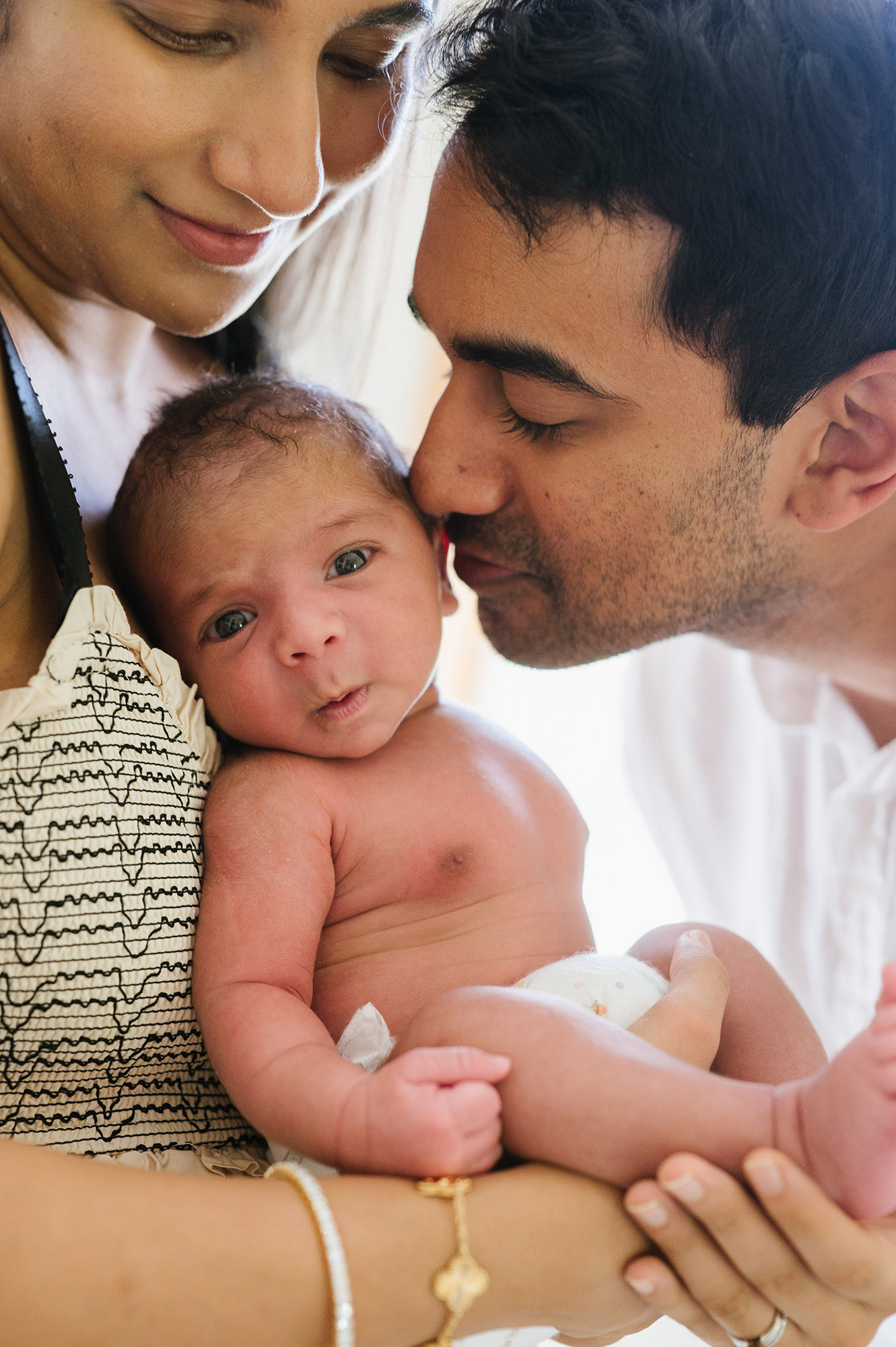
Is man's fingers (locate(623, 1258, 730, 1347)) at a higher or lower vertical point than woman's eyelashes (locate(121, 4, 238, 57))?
lower

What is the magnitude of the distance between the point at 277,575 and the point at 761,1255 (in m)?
0.75

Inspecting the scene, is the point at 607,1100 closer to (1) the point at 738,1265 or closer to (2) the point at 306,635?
(1) the point at 738,1265

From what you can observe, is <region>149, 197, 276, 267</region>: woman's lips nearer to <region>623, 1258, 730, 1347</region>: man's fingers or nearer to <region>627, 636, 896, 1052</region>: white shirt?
<region>623, 1258, 730, 1347</region>: man's fingers

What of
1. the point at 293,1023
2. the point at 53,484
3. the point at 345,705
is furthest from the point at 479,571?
the point at 293,1023

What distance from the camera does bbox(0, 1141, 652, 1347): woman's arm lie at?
2.37 ft

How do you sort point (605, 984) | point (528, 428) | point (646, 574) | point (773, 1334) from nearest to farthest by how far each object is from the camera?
point (773, 1334), point (605, 984), point (528, 428), point (646, 574)

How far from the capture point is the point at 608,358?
1246 millimetres

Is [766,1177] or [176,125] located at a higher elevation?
[176,125]

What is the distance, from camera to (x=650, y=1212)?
79 cm

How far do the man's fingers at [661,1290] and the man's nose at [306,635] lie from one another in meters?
0.62

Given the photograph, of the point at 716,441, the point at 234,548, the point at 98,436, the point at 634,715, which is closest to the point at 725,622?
the point at 716,441

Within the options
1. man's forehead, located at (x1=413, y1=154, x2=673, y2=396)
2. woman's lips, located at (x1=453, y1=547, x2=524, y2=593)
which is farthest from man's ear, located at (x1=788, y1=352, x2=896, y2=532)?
woman's lips, located at (x1=453, y1=547, x2=524, y2=593)

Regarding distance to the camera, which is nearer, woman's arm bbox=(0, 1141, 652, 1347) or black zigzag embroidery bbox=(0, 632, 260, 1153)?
woman's arm bbox=(0, 1141, 652, 1347)

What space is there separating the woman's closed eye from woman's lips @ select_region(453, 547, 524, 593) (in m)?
0.41
